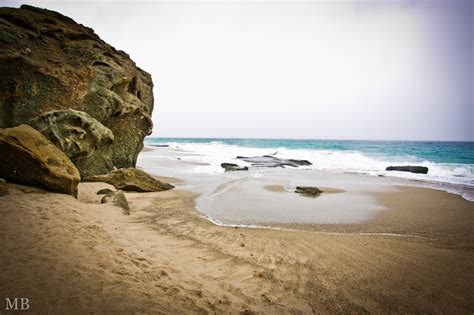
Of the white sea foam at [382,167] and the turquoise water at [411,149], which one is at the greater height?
the turquoise water at [411,149]

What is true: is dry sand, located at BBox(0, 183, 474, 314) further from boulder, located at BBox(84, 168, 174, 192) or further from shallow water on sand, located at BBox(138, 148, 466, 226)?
boulder, located at BBox(84, 168, 174, 192)

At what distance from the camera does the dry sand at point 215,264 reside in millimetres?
2643

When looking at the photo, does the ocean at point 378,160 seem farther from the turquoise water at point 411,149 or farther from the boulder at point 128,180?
the boulder at point 128,180

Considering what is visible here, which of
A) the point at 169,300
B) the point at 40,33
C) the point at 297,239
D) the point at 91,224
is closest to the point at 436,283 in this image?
the point at 297,239

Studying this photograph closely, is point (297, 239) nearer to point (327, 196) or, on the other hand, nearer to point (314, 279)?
point (314, 279)

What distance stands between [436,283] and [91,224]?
19.4 ft

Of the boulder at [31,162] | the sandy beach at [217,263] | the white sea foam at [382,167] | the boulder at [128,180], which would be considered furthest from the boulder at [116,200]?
the white sea foam at [382,167]

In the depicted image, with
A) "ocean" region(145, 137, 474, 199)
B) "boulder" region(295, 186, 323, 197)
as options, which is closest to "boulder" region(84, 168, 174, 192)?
"boulder" region(295, 186, 323, 197)

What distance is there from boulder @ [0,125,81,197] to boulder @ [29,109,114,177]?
1925mm

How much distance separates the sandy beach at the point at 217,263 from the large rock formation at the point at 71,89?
11.7ft

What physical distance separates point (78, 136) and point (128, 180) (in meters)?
2.36

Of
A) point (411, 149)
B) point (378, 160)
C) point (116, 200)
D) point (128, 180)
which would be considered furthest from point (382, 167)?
point (411, 149)

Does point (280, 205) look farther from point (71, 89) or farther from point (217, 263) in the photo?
point (71, 89)

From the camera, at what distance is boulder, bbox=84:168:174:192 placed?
9.06 metres
